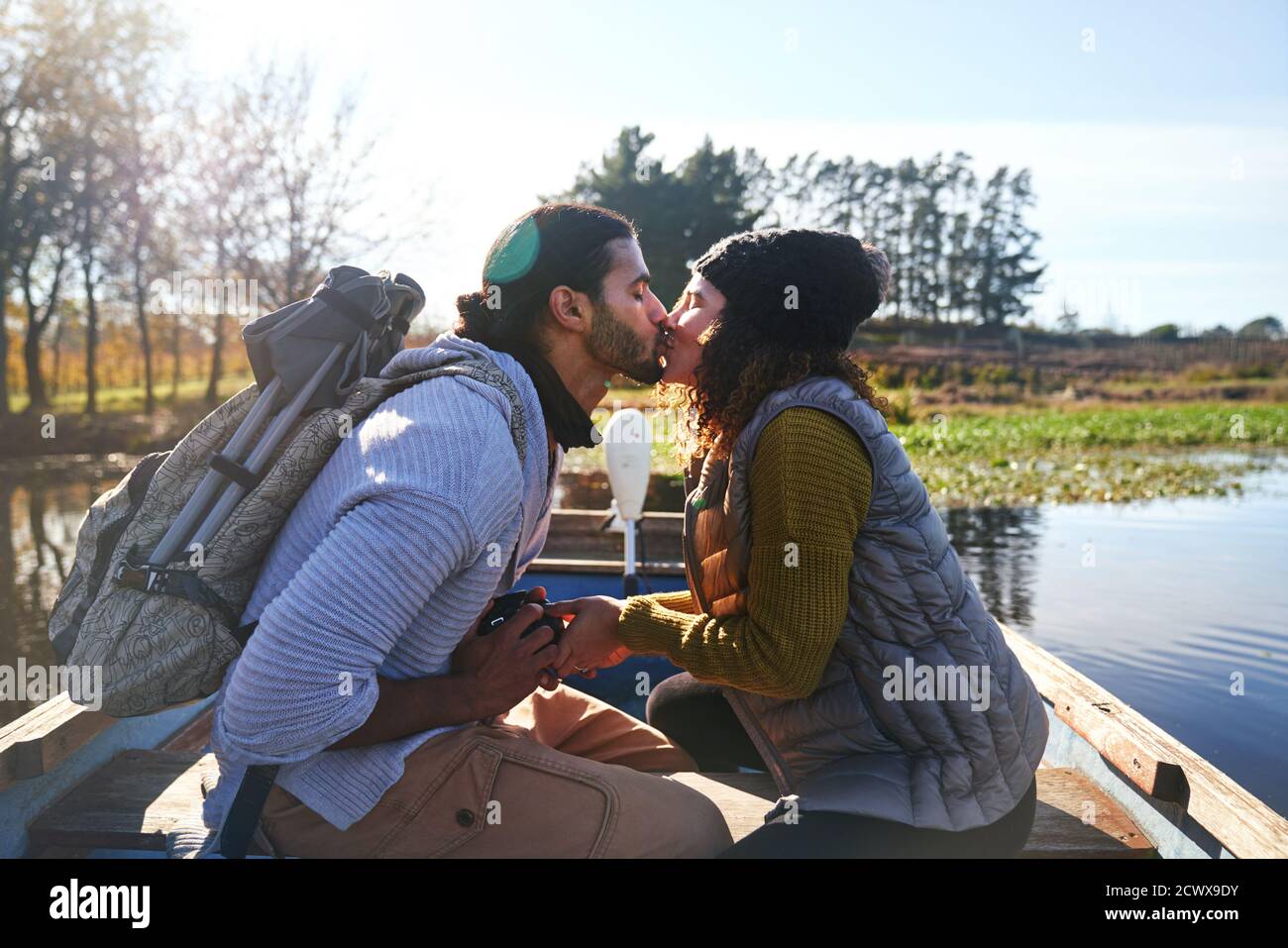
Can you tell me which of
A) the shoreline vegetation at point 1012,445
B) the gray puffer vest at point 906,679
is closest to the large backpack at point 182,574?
the gray puffer vest at point 906,679

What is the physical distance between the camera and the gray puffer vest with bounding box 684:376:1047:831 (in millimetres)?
1896

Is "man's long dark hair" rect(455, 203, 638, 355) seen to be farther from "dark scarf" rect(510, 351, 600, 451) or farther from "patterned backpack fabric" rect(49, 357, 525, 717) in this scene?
"patterned backpack fabric" rect(49, 357, 525, 717)

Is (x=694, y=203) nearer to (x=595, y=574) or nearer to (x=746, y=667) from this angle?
(x=595, y=574)

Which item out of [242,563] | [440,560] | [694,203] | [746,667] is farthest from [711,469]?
[694,203]

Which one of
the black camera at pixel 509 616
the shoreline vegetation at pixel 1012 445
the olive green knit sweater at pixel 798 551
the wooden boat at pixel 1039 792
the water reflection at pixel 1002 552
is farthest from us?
the shoreline vegetation at pixel 1012 445

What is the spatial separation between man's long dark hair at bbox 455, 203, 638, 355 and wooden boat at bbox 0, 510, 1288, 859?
1.20 metres

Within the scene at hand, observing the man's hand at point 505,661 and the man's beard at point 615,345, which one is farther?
the man's beard at point 615,345

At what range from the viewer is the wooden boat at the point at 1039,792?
233 cm

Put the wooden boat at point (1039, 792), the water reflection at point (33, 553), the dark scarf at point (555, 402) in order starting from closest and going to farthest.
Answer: the dark scarf at point (555, 402)
the wooden boat at point (1039, 792)
the water reflection at point (33, 553)

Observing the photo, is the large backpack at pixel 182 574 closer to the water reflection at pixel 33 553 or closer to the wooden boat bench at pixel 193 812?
the wooden boat bench at pixel 193 812

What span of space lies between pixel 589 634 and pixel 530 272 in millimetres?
822

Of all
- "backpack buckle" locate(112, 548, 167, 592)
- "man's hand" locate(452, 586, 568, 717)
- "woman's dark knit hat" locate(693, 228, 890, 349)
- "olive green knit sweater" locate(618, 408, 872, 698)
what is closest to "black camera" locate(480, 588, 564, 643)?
"man's hand" locate(452, 586, 568, 717)

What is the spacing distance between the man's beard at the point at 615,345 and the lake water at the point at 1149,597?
4.06 m

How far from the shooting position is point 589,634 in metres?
2.16
